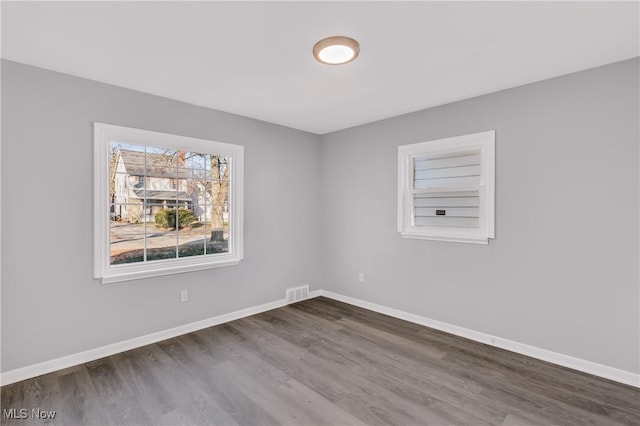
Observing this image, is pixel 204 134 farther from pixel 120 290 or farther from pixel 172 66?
pixel 120 290

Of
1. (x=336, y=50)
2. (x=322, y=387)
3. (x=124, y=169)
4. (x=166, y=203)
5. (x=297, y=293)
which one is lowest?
(x=322, y=387)

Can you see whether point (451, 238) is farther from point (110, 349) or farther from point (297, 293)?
point (110, 349)

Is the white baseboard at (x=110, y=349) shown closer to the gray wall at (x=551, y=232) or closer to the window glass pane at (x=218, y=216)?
the window glass pane at (x=218, y=216)

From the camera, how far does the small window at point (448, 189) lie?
10.6ft

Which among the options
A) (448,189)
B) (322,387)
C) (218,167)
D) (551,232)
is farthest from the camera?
(218,167)

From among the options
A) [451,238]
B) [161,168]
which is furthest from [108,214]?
[451,238]

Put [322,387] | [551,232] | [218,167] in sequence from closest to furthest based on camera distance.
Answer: [322,387], [551,232], [218,167]

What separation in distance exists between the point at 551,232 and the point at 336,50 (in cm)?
245

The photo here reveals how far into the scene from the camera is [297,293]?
15.0 ft

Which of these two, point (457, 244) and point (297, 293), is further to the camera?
point (297, 293)

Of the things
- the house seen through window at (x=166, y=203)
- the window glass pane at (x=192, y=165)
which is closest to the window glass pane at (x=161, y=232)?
the house seen through window at (x=166, y=203)

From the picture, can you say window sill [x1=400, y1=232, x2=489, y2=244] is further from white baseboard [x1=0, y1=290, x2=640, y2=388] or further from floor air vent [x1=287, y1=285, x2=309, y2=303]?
floor air vent [x1=287, y1=285, x2=309, y2=303]

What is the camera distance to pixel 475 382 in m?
2.47

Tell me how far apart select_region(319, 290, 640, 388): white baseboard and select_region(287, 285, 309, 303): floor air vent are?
979mm
